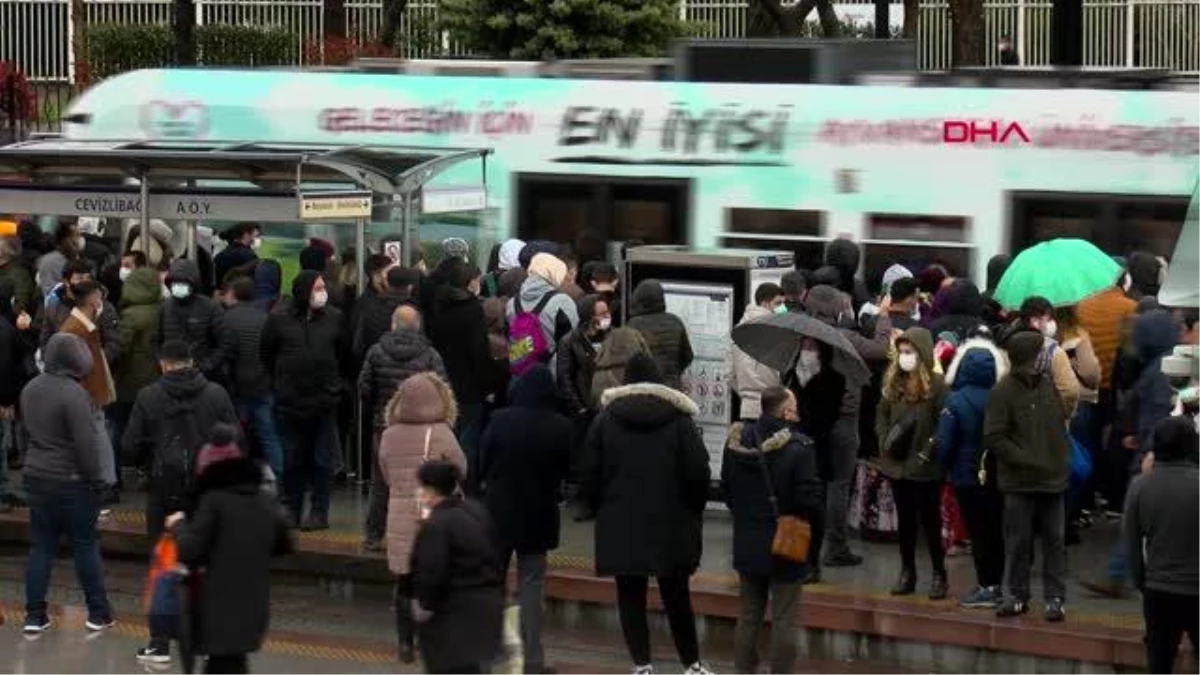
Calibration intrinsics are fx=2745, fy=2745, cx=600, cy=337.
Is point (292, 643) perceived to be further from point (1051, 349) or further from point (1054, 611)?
point (1051, 349)

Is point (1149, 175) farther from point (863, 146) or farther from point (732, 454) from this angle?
point (732, 454)

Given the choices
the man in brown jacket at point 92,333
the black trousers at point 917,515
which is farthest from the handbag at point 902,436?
the man in brown jacket at point 92,333

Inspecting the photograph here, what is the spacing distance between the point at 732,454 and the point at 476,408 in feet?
12.9

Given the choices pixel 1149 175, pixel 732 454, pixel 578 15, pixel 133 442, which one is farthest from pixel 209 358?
pixel 578 15

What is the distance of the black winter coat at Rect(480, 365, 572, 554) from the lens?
13578 mm

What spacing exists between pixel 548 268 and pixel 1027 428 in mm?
4221

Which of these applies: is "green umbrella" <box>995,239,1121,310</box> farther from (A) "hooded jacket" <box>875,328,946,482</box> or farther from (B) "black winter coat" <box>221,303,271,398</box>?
(B) "black winter coat" <box>221,303,271,398</box>

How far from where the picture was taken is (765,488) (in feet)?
43.2

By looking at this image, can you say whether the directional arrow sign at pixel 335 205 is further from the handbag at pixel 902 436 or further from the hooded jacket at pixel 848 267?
the handbag at pixel 902 436

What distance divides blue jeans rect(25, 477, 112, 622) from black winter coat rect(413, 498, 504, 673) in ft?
11.8

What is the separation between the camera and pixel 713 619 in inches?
596

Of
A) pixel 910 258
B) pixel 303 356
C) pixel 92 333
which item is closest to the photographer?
pixel 92 333

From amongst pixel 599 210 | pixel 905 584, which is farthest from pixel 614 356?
pixel 599 210

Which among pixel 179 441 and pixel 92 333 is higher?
pixel 92 333
